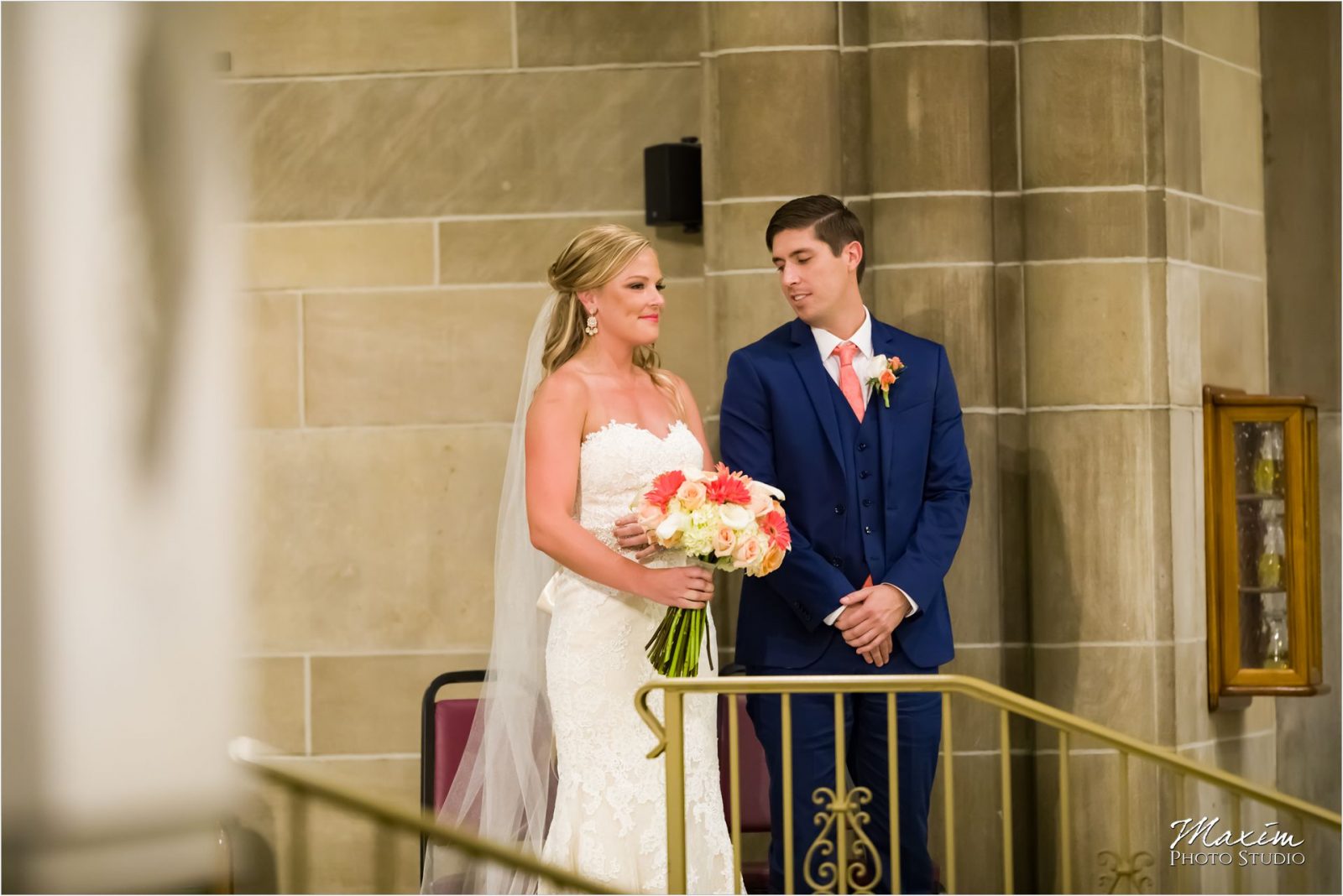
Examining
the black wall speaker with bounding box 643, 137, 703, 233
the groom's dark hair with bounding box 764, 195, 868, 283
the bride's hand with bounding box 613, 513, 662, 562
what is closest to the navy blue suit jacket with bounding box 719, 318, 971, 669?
the groom's dark hair with bounding box 764, 195, 868, 283

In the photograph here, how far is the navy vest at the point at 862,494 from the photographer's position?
4.29 metres

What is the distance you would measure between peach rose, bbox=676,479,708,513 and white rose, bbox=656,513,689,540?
0.03 metres

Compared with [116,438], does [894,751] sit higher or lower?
lower

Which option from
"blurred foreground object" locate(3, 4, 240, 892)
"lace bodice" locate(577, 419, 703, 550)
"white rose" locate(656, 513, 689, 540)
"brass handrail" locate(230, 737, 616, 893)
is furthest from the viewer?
"lace bodice" locate(577, 419, 703, 550)

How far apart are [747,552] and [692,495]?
20 centimetres

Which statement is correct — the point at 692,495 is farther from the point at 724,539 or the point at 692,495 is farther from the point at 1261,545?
the point at 1261,545

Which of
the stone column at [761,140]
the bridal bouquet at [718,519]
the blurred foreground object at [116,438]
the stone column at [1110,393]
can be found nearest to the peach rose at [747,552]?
the bridal bouquet at [718,519]

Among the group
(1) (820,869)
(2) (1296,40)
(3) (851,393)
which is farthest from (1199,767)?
(2) (1296,40)

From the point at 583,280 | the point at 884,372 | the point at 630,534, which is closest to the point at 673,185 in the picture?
the point at 583,280

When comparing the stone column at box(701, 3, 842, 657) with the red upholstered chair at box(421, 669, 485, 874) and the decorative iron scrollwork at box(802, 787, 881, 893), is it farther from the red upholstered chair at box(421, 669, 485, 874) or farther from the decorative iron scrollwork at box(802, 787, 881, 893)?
the decorative iron scrollwork at box(802, 787, 881, 893)

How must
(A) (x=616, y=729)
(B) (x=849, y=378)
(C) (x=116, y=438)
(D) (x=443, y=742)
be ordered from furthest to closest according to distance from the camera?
1. (D) (x=443, y=742)
2. (B) (x=849, y=378)
3. (A) (x=616, y=729)
4. (C) (x=116, y=438)

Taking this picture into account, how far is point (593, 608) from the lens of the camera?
402 cm

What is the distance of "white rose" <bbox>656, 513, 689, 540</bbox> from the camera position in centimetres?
364

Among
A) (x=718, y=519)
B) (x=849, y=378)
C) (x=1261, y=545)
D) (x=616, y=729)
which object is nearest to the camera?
(x=718, y=519)
